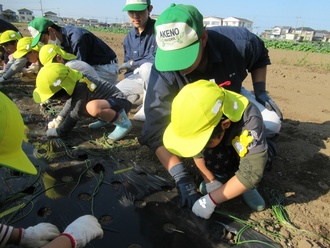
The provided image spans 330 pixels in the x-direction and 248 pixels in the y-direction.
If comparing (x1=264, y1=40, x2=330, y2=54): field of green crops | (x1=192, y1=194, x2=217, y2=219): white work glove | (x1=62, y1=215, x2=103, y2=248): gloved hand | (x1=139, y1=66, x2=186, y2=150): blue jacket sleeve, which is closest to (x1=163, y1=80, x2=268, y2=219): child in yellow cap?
(x1=192, y1=194, x2=217, y2=219): white work glove

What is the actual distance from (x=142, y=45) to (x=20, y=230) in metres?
2.72

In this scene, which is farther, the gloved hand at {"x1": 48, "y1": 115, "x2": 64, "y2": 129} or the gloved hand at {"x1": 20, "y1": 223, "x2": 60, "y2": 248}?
the gloved hand at {"x1": 48, "y1": 115, "x2": 64, "y2": 129}

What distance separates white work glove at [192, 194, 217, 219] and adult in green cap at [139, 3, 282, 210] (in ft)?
0.25

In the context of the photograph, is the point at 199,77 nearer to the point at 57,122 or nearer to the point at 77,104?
the point at 77,104

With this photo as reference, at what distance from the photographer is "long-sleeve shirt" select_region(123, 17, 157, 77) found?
3.56 meters

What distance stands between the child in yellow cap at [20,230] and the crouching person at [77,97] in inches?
48.1

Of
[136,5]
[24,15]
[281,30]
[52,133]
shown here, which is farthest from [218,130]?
[24,15]

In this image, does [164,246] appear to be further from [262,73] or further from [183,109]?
[262,73]

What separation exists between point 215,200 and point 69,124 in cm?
168

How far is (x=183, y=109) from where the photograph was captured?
4.67 ft

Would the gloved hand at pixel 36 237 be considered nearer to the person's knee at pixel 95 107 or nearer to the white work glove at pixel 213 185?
the white work glove at pixel 213 185

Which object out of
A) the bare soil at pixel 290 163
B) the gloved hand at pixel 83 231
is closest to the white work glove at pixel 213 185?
the bare soil at pixel 290 163

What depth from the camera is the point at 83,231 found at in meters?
1.41

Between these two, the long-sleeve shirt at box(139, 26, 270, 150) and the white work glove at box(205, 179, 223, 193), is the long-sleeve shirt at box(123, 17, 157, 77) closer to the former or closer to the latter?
the long-sleeve shirt at box(139, 26, 270, 150)
